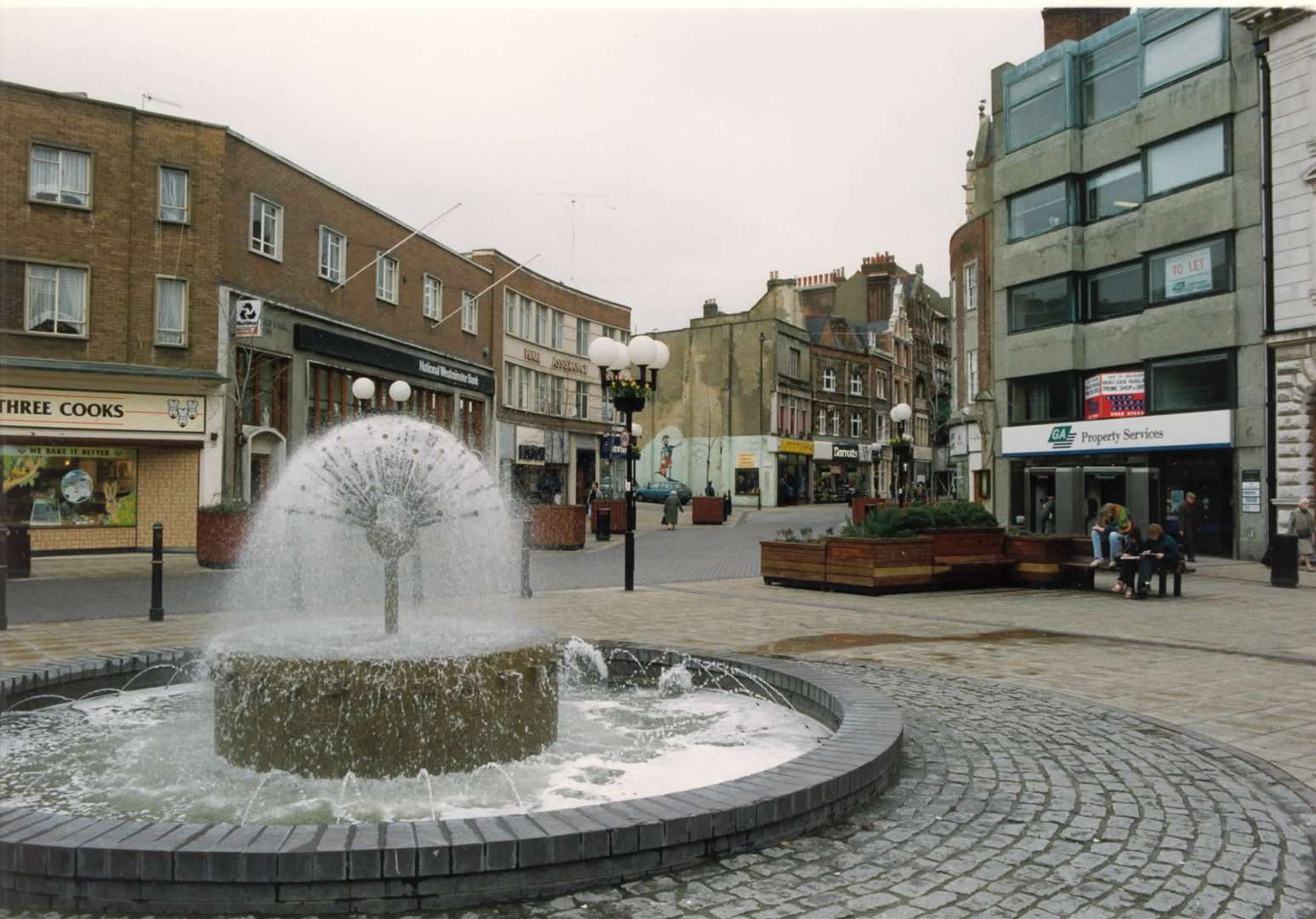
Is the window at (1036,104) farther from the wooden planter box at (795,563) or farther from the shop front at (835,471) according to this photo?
the shop front at (835,471)

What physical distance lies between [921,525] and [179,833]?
46.8 ft

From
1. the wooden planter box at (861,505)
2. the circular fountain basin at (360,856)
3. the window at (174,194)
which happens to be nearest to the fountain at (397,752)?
Answer: the circular fountain basin at (360,856)

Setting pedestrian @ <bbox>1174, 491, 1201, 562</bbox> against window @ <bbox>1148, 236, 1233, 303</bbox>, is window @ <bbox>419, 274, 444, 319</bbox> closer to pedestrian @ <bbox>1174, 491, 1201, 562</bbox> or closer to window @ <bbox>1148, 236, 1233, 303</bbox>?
window @ <bbox>1148, 236, 1233, 303</bbox>

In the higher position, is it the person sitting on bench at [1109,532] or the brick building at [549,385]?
the brick building at [549,385]

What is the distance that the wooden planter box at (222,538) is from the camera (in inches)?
770

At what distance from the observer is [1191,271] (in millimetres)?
26125

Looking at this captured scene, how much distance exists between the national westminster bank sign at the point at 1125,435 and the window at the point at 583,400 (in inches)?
964

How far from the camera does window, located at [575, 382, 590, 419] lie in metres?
51.6

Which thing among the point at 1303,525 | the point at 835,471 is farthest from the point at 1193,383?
the point at 835,471

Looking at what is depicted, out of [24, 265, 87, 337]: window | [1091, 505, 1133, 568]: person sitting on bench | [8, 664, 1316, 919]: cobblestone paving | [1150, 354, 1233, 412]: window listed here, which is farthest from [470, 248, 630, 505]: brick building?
[8, 664, 1316, 919]: cobblestone paving

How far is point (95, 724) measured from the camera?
6191 mm

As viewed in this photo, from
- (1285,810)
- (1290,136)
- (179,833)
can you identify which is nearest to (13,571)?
(179,833)

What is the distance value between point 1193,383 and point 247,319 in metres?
25.0

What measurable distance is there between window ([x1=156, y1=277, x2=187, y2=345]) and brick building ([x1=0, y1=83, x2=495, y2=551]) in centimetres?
4
